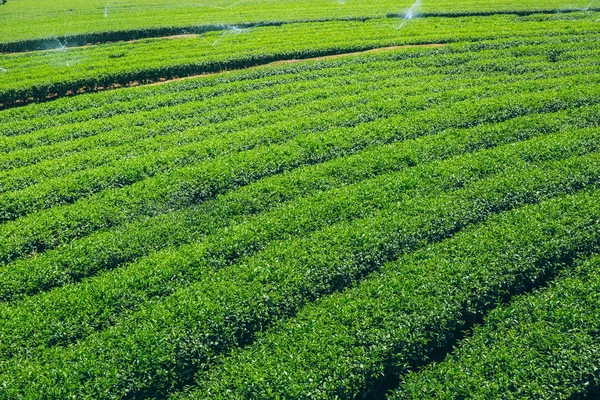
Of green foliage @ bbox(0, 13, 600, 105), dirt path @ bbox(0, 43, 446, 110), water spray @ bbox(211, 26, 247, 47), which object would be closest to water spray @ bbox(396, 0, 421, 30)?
green foliage @ bbox(0, 13, 600, 105)

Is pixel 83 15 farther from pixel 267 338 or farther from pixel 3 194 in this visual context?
pixel 267 338

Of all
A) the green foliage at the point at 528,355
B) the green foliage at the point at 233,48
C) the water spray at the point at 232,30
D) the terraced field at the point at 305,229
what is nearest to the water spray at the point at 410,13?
the green foliage at the point at 233,48

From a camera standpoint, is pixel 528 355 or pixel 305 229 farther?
pixel 305 229

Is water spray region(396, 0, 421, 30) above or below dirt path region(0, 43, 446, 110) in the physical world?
above

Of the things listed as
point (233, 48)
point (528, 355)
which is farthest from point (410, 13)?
point (528, 355)

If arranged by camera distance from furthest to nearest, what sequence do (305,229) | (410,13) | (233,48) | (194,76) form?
(410,13)
(233,48)
(194,76)
(305,229)

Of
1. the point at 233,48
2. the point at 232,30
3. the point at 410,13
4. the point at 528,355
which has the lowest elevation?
the point at 528,355

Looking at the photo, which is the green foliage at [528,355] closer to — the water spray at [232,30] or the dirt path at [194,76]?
the dirt path at [194,76]

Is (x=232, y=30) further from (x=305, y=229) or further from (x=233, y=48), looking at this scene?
(x=305, y=229)

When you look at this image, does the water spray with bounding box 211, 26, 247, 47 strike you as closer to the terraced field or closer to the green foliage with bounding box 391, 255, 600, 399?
the terraced field
